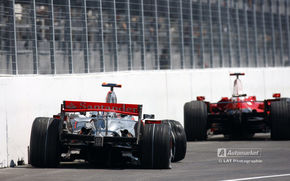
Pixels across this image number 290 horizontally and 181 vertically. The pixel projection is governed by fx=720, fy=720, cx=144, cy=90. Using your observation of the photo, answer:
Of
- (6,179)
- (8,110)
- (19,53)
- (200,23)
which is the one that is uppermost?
(200,23)

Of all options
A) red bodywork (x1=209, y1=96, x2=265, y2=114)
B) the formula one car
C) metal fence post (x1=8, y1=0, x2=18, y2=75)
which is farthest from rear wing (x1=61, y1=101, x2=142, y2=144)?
red bodywork (x1=209, y1=96, x2=265, y2=114)

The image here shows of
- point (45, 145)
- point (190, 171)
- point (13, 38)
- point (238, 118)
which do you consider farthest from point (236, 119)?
point (45, 145)

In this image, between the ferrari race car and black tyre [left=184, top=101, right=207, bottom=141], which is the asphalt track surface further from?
black tyre [left=184, top=101, right=207, bottom=141]

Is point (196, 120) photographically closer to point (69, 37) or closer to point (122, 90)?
point (122, 90)

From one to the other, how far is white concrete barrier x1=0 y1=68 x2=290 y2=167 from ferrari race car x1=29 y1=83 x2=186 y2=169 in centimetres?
89

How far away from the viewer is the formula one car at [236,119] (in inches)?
697

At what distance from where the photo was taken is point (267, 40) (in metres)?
27.6

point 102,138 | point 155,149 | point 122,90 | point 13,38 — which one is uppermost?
point 13,38

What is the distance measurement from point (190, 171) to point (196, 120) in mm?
7014

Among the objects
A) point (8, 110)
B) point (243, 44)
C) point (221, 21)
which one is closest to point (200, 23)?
point (221, 21)

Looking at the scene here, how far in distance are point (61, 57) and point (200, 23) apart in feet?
24.8

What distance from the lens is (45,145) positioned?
12438 mm

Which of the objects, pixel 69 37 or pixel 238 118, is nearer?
pixel 69 37

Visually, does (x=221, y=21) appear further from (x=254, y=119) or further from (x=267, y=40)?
(x=254, y=119)
